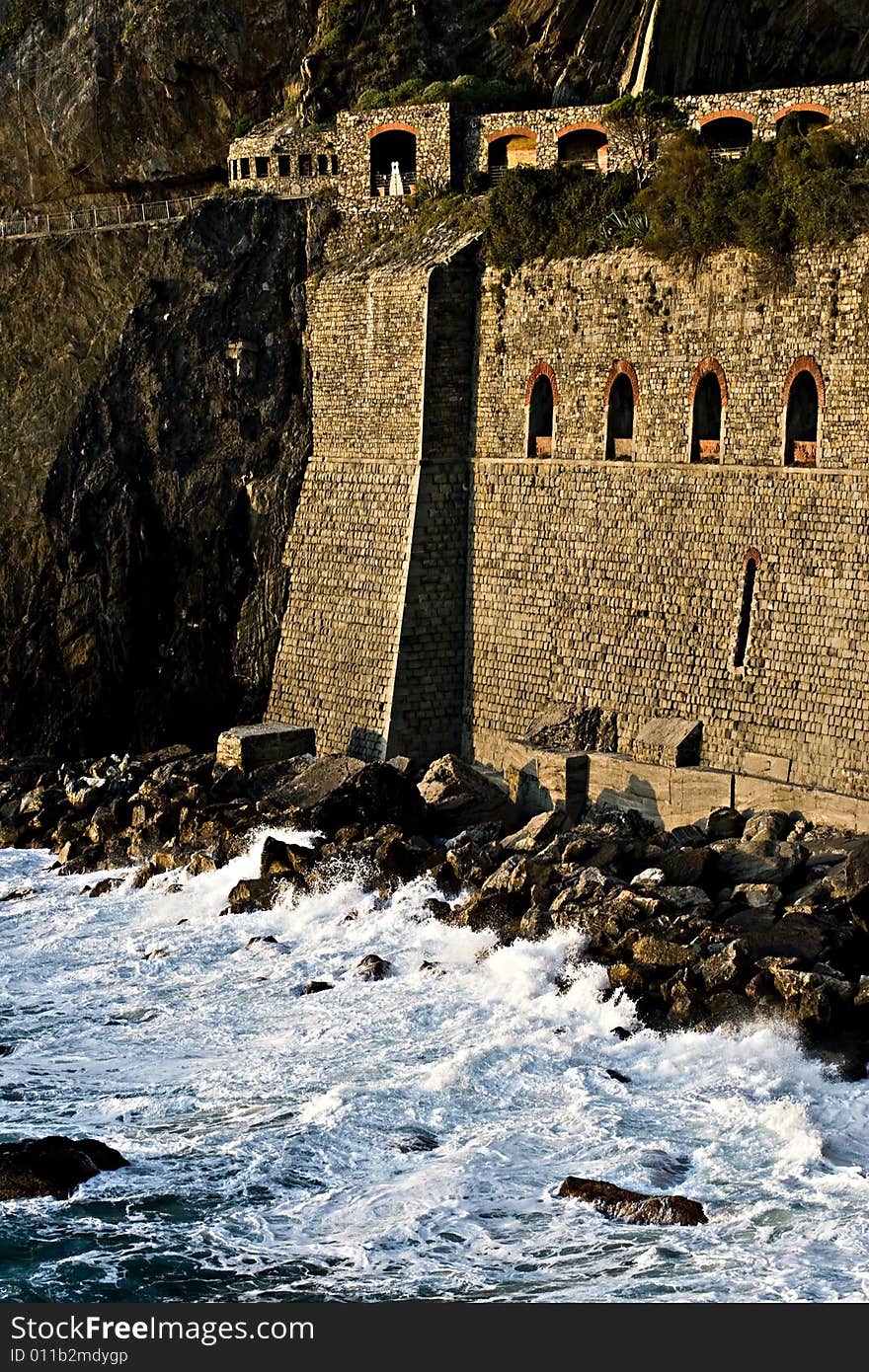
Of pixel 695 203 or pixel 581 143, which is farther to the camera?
pixel 581 143

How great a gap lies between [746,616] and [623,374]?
14.8 ft

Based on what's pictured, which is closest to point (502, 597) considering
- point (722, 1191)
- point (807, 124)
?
point (807, 124)

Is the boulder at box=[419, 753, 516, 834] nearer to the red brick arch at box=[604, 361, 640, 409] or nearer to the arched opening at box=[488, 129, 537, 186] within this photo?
the red brick arch at box=[604, 361, 640, 409]

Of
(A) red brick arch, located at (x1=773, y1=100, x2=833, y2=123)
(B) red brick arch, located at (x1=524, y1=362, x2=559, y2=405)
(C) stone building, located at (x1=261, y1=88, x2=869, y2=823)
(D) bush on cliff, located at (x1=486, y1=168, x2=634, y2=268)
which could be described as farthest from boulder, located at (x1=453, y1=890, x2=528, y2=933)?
(A) red brick arch, located at (x1=773, y1=100, x2=833, y2=123)

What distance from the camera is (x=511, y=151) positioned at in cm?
3459

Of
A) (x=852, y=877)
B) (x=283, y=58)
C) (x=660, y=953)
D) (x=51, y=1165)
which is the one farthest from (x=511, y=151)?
(x=51, y=1165)

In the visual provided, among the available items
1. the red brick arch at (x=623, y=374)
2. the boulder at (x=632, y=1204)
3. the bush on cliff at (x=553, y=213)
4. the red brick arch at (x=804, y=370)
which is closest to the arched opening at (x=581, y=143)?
the bush on cliff at (x=553, y=213)

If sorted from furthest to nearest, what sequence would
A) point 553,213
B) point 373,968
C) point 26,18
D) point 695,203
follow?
point 26,18 < point 553,213 < point 695,203 < point 373,968

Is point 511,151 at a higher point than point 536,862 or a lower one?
higher

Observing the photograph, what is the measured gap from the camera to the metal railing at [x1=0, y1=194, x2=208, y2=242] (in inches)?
1502

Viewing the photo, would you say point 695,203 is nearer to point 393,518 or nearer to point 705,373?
point 705,373

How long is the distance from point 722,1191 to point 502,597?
582 inches

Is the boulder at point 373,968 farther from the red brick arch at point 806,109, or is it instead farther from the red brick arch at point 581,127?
the red brick arch at point 581,127

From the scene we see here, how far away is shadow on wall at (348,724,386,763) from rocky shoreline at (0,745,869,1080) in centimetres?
77
